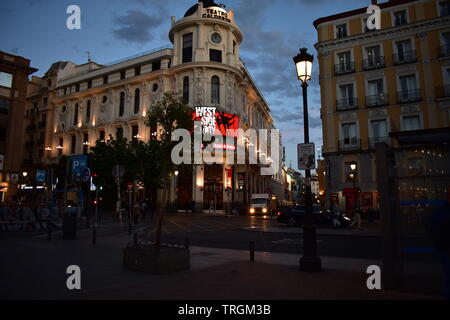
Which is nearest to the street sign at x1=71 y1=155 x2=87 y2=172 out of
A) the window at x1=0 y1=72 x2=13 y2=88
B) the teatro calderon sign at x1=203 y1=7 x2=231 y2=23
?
the window at x1=0 y1=72 x2=13 y2=88

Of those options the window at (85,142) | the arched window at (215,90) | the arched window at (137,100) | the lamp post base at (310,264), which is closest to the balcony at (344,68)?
the arched window at (215,90)

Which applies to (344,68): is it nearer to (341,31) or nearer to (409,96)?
(341,31)

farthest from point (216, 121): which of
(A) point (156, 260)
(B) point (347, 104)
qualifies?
(A) point (156, 260)

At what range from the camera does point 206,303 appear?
16.9ft

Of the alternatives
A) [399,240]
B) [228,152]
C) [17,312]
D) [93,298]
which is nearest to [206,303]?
[93,298]

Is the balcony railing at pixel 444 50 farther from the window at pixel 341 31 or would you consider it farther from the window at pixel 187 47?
the window at pixel 187 47

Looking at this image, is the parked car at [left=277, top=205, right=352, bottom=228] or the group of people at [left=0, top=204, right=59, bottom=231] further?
the parked car at [left=277, top=205, right=352, bottom=228]

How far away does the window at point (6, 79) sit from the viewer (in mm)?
37375

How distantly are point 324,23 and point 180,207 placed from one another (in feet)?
90.4

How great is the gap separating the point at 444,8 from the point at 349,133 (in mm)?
13760

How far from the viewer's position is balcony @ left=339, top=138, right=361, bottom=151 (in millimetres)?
30312

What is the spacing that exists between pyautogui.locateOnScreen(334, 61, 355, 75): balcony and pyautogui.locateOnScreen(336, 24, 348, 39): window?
3.04 metres

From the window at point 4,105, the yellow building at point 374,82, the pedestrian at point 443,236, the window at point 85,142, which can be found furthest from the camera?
the window at point 85,142

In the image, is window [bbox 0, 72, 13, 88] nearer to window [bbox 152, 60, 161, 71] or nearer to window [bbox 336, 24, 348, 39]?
window [bbox 152, 60, 161, 71]
